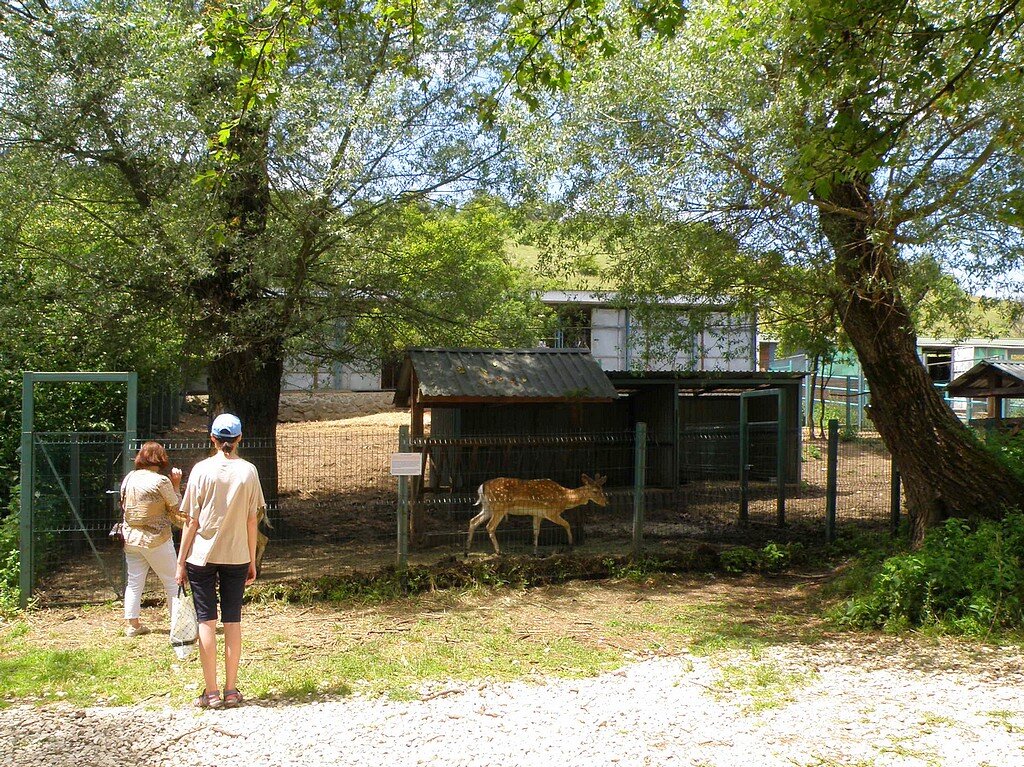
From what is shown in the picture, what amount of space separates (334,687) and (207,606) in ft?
3.41

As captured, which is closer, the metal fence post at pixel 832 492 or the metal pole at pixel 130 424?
the metal pole at pixel 130 424

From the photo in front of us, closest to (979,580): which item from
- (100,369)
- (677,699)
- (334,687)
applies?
(677,699)

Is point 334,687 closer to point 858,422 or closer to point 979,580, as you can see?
point 979,580

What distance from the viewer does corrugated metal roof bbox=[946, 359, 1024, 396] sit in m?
18.5

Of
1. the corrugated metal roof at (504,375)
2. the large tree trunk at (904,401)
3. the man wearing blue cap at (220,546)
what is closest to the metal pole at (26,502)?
the man wearing blue cap at (220,546)

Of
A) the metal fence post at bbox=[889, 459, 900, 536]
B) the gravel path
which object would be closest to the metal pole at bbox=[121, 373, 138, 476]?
the gravel path

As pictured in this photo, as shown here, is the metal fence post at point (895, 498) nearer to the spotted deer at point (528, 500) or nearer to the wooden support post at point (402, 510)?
the spotted deer at point (528, 500)

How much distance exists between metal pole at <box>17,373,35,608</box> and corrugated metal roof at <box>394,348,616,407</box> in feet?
13.3

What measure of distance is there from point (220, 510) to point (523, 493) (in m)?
5.54

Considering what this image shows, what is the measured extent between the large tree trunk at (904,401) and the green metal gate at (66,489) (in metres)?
7.09

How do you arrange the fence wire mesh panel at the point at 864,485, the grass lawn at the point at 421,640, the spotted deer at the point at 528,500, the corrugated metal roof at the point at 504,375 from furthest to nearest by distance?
the fence wire mesh panel at the point at 864,485
the corrugated metal roof at the point at 504,375
the spotted deer at the point at 528,500
the grass lawn at the point at 421,640

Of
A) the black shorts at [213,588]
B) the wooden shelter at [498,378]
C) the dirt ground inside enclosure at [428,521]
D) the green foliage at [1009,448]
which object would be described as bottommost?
the dirt ground inside enclosure at [428,521]

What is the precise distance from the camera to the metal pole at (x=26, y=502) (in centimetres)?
826

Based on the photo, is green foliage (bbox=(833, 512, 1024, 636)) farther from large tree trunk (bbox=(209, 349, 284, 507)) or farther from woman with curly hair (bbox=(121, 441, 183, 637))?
large tree trunk (bbox=(209, 349, 284, 507))
